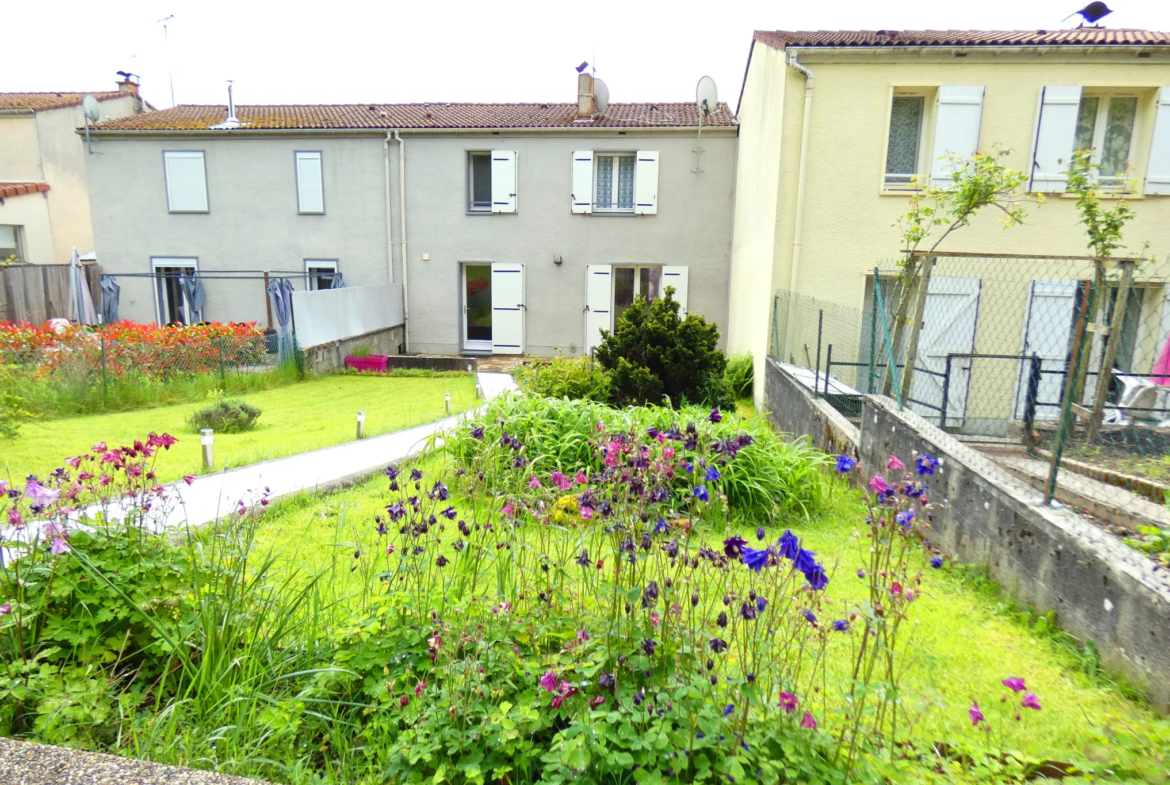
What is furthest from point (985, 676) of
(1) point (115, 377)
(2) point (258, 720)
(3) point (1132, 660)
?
(1) point (115, 377)

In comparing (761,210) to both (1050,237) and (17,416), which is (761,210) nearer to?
(1050,237)

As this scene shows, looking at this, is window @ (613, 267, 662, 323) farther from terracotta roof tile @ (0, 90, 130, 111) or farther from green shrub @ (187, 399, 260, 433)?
terracotta roof tile @ (0, 90, 130, 111)

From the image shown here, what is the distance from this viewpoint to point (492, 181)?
50.7ft

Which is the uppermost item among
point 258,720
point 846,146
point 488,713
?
point 846,146

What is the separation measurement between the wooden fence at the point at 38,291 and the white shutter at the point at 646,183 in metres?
13.1

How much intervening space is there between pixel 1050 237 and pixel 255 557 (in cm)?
1101

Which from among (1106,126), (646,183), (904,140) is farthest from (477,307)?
(1106,126)

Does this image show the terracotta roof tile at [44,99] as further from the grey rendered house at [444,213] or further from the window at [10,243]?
the window at [10,243]

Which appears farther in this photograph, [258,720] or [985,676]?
[985,676]

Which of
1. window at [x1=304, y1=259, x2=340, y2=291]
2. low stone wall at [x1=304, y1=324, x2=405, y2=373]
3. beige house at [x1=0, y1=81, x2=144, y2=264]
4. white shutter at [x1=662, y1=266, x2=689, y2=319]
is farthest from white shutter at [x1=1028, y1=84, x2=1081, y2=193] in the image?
beige house at [x1=0, y1=81, x2=144, y2=264]

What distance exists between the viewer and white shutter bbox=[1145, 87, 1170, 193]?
376 inches

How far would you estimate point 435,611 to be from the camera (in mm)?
2346

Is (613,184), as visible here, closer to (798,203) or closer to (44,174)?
(798,203)

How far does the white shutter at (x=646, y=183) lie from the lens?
14.9 m
